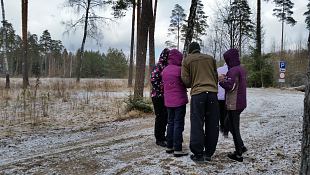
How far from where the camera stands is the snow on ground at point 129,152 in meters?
4.56

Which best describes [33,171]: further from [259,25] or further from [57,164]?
[259,25]

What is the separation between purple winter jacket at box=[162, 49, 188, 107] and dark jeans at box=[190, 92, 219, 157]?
1.01 ft

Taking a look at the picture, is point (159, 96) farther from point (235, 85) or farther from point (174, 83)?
point (235, 85)

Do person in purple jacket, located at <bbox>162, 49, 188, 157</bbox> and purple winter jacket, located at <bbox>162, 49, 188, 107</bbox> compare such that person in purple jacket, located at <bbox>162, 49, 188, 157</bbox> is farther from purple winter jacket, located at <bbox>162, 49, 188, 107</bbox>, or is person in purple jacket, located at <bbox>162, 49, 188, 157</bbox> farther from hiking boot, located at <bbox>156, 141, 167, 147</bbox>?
hiking boot, located at <bbox>156, 141, 167, 147</bbox>

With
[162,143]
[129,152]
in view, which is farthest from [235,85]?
Result: [129,152]

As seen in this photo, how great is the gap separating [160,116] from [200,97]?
4.10 ft

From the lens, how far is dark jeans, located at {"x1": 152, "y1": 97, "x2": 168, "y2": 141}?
18.6ft

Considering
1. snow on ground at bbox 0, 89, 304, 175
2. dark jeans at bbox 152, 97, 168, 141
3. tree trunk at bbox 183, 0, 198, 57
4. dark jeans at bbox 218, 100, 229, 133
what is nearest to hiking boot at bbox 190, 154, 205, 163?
snow on ground at bbox 0, 89, 304, 175

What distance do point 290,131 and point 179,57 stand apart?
349cm

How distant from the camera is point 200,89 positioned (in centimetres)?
475

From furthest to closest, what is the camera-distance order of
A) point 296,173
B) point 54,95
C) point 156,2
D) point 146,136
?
point 156,2 → point 54,95 → point 146,136 → point 296,173

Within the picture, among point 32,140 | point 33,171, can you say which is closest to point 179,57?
point 33,171

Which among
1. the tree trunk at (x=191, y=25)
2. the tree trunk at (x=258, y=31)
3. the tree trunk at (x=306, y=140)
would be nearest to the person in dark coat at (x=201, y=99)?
the tree trunk at (x=306, y=140)

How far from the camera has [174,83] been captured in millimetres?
5113
